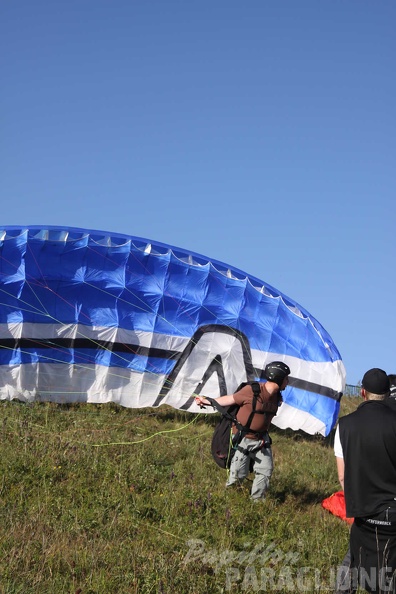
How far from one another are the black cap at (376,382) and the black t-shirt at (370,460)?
0.13 m

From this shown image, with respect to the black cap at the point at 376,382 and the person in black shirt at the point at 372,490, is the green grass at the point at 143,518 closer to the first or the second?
the person in black shirt at the point at 372,490

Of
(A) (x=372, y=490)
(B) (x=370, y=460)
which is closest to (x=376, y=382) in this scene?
(B) (x=370, y=460)

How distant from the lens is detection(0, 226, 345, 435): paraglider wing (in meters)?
12.5

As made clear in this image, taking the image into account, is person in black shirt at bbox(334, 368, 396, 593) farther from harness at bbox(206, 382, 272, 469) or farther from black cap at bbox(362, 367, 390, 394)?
harness at bbox(206, 382, 272, 469)

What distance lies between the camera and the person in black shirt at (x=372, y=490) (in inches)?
182

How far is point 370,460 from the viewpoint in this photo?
185 inches

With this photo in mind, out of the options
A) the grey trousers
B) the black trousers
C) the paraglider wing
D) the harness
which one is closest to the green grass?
the grey trousers

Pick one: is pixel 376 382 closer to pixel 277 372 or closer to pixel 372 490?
pixel 372 490

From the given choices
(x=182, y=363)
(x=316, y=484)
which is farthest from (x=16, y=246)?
(x=316, y=484)

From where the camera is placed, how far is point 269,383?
318 inches

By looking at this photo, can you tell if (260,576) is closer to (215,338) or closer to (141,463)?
(141,463)

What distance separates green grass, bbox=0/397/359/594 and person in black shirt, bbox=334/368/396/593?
1127 mm

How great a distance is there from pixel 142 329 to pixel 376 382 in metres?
8.57

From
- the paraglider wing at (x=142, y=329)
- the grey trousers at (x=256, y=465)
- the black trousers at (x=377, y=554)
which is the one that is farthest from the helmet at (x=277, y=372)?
the paraglider wing at (x=142, y=329)
